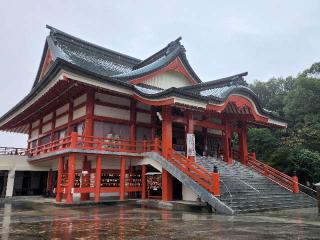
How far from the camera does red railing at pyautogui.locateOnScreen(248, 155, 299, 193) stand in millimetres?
16828

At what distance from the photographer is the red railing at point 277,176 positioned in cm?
1683

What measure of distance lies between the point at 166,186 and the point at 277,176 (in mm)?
7307

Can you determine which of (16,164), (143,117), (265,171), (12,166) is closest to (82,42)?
(143,117)

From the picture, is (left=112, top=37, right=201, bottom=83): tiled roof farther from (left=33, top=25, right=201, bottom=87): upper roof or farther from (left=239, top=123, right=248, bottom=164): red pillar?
(left=239, top=123, right=248, bottom=164): red pillar

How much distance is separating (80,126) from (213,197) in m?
10.5

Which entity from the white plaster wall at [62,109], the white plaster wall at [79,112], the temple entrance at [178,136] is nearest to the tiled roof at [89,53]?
the white plaster wall at [62,109]

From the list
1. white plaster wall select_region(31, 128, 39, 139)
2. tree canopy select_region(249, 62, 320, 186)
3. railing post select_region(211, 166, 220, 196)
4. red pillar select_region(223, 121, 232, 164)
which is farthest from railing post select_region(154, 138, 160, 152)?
white plaster wall select_region(31, 128, 39, 139)

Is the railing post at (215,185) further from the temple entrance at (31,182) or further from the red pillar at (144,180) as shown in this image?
the temple entrance at (31,182)

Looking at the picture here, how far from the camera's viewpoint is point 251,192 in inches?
570

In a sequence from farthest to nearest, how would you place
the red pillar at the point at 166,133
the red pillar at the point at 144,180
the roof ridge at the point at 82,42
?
the roof ridge at the point at 82,42
the red pillar at the point at 144,180
the red pillar at the point at 166,133

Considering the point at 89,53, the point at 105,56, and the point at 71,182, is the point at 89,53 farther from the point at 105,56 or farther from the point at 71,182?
the point at 71,182

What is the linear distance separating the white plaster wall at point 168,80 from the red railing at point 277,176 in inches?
317

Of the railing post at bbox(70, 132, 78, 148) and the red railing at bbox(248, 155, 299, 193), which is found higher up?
the railing post at bbox(70, 132, 78, 148)

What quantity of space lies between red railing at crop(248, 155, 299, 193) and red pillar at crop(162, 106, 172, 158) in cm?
716
